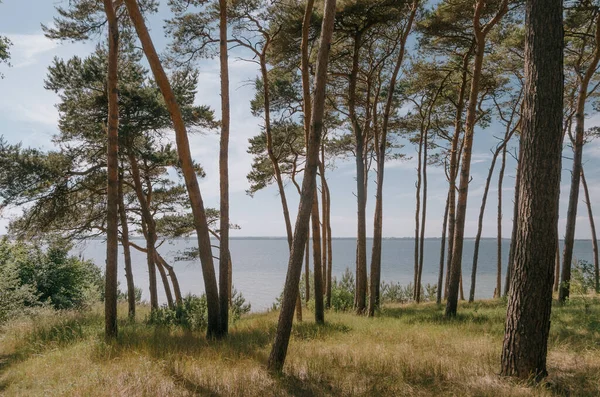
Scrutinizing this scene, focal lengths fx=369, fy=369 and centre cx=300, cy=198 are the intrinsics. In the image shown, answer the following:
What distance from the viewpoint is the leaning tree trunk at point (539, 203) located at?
4.39m

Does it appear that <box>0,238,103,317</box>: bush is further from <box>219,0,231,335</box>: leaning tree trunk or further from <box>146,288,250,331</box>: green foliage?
<box>219,0,231,335</box>: leaning tree trunk

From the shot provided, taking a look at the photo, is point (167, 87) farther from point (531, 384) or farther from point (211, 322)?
point (531, 384)

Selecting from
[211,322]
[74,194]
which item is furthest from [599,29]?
[74,194]

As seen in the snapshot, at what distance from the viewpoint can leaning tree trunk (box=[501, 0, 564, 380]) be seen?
439 cm

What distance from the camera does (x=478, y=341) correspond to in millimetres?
6477

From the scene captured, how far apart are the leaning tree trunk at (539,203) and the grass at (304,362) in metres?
0.42

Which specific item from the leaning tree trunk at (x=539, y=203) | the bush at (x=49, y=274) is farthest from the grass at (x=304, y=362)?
the bush at (x=49, y=274)

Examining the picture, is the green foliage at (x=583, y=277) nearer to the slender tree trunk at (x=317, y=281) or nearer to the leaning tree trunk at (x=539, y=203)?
the leaning tree trunk at (x=539, y=203)

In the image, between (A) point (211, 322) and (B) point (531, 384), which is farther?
(A) point (211, 322)

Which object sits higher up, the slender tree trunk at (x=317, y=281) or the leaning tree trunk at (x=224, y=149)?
the leaning tree trunk at (x=224, y=149)

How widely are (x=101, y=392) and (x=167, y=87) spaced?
5445 mm

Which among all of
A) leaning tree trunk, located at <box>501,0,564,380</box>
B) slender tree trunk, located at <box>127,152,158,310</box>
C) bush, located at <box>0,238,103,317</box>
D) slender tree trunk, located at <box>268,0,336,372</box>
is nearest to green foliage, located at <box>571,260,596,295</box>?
leaning tree trunk, located at <box>501,0,564,380</box>

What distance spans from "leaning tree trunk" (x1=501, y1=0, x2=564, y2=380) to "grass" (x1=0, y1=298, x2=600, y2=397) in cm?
42

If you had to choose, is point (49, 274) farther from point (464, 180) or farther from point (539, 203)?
point (539, 203)
